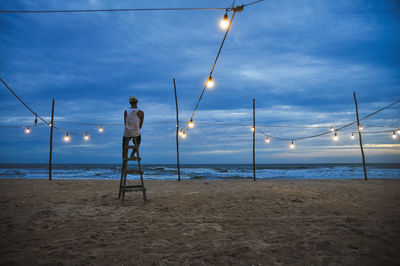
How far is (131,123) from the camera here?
5.51m

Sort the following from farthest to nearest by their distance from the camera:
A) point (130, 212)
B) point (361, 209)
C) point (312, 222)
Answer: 1. point (361, 209)
2. point (130, 212)
3. point (312, 222)

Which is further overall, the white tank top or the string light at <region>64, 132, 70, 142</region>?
the string light at <region>64, 132, 70, 142</region>

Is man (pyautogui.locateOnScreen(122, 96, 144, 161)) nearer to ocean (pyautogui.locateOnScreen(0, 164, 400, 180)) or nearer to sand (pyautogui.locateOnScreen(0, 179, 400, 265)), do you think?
sand (pyautogui.locateOnScreen(0, 179, 400, 265))

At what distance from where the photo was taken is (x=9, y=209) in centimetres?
438

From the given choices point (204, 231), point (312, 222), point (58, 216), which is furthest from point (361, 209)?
point (58, 216)

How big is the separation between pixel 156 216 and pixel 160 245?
1446 millimetres

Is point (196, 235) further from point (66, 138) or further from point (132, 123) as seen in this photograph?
point (66, 138)

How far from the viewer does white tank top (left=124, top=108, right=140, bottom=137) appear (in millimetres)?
5492

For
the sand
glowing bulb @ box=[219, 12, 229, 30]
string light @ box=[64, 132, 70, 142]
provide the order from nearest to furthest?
the sand
glowing bulb @ box=[219, 12, 229, 30]
string light @ box=[64, 132, 70, 142]

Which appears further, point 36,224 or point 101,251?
point 36,224

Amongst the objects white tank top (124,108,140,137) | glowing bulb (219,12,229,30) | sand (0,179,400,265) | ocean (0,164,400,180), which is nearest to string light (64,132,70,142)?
ocean (0,164,400,180)

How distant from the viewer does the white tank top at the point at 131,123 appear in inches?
216

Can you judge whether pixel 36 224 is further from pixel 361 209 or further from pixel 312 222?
pixel 361 209

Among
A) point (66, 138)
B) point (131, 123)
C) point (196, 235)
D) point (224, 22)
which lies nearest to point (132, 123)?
point (131, 123)
